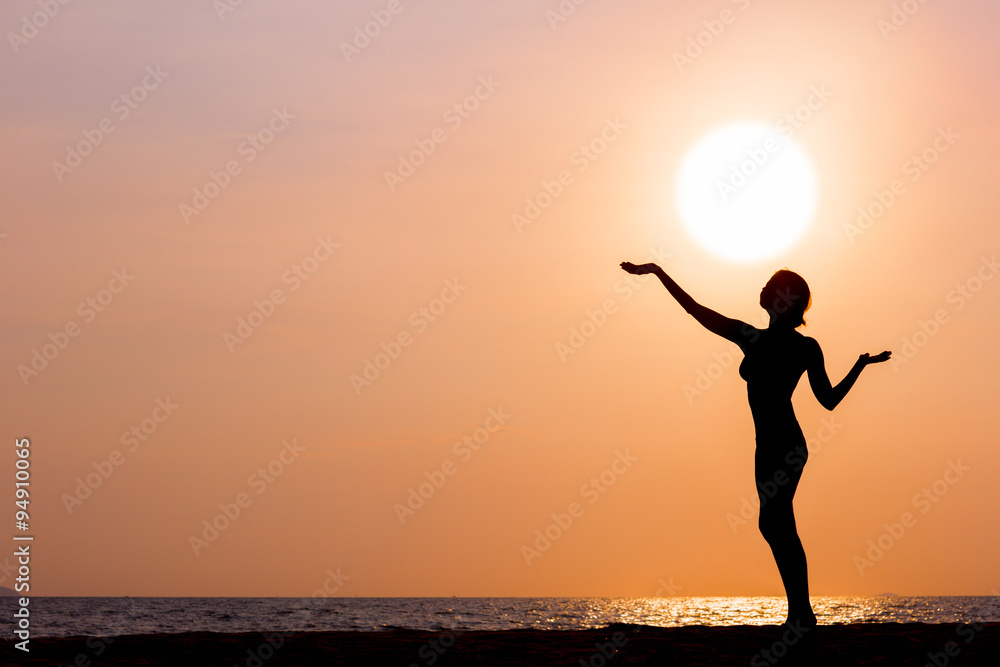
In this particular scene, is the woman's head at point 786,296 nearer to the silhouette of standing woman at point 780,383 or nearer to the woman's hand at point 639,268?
the silhouette of standing woman at point 780,383

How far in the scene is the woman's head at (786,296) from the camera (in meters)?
7.41

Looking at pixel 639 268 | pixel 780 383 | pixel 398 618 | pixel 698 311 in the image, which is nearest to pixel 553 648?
pixel 780 383

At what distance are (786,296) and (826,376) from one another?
68 centimetres

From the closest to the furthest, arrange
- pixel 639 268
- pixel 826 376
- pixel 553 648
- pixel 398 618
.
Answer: pixel 639 268, pixel 826 376, pixel 553 648, pixel 398 618

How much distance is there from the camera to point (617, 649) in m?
8.84

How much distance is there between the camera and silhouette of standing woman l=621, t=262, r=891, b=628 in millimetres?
7234

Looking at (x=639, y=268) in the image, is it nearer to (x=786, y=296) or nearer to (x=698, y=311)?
(x=698, y=311)

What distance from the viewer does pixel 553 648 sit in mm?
8969

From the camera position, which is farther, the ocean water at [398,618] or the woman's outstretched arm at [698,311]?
the ocean water at [398,618]

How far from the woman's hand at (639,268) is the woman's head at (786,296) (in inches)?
33.1

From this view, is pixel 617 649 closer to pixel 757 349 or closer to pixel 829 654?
pixel 829 654

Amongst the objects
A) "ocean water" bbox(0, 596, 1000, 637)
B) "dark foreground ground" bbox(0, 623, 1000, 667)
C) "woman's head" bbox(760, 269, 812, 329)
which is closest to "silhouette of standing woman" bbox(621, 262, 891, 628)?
"woman's head" bbox(760, 269, 812, 329)

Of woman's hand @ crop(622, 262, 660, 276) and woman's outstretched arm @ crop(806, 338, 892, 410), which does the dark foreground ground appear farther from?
woman's hand @ crop(622, 262, 660, 276)

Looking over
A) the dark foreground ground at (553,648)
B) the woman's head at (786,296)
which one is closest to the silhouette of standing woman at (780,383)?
the woman's head at (786,296)
